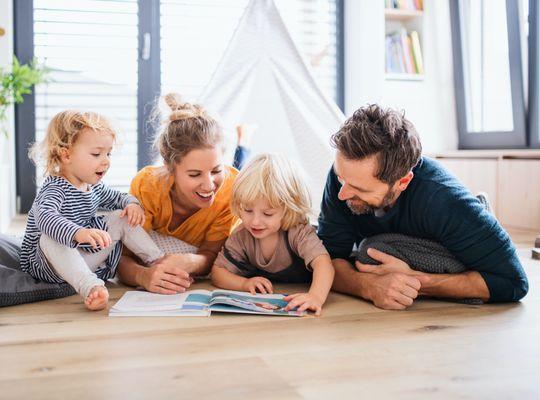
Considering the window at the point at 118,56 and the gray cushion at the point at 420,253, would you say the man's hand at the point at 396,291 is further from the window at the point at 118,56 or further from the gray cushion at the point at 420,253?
the window at the point at 118,56

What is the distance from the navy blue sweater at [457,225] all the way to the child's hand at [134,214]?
0.54 meters

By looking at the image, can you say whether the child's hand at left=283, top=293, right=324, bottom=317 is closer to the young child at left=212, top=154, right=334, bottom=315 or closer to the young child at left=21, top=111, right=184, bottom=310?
the young child at left=212, top=154, right=334, bottom=315

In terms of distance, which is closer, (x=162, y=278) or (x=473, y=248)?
(x=473, y=248)

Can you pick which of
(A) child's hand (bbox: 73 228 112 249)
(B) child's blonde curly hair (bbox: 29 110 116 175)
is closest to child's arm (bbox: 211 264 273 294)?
(A) child's hand (bbox: 73 228 112 249)

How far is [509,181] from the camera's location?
11.6 feet

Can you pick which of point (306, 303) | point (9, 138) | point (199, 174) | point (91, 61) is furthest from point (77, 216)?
point (91, 61)

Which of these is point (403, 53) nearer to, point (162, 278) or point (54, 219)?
point (162, 278)

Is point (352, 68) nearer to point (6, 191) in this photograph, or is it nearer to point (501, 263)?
point (6, 191)

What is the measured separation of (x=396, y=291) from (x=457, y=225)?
0.21 m

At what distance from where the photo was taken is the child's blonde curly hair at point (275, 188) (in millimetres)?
1659

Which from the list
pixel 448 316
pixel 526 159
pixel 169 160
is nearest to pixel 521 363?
pixel 448 316

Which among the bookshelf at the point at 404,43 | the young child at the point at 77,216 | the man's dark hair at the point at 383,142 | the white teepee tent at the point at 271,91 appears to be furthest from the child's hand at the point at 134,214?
the bookshelf at the point at 404,43

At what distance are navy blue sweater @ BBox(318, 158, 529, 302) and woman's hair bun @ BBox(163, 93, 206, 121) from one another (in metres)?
0.47

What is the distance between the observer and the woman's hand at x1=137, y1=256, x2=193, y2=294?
1.71m
